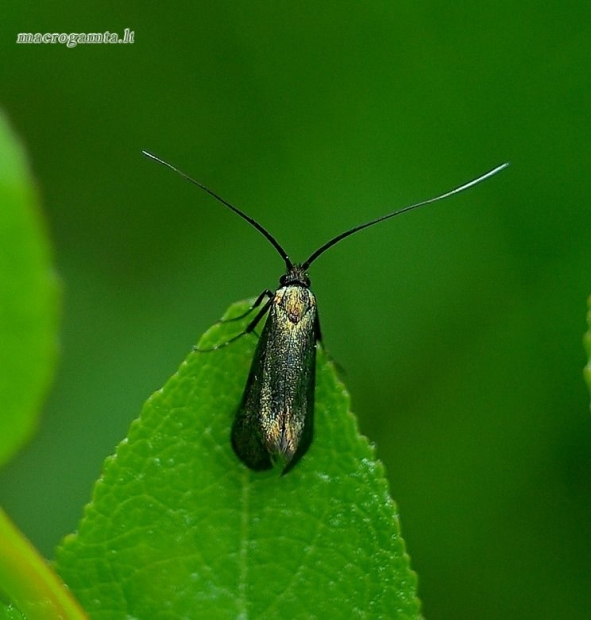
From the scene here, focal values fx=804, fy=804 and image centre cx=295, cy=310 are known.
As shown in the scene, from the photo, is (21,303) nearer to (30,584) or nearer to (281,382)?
(30,584)

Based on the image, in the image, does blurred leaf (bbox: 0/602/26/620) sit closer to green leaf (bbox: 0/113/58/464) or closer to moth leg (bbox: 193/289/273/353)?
green leaf (bbox: 0/113/58/464)

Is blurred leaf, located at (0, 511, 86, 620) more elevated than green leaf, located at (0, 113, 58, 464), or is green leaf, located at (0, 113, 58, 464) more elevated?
green leaf, located at (0, 113, 58, 464)

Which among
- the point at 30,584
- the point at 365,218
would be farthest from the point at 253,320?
the point at 365,218

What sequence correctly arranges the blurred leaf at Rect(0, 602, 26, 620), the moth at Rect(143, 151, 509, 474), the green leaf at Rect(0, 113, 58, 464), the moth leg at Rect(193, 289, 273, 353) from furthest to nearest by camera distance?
the moth at Rect(143, 151, 509, 474)
the moth leg at Rect(193, 289, 273, 353)
the green leaf at Rect(0, 113, 58, 464)
the blurred leaf at Rect(0, 602, 26, 620)

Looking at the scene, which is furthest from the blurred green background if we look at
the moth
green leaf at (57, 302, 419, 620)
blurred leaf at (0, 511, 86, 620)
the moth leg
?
blurred leaf at (0, 511, 86, 620)

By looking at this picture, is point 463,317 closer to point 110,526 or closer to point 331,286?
point 331,286

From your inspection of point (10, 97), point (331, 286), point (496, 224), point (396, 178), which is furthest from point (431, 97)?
point (10, 97)
